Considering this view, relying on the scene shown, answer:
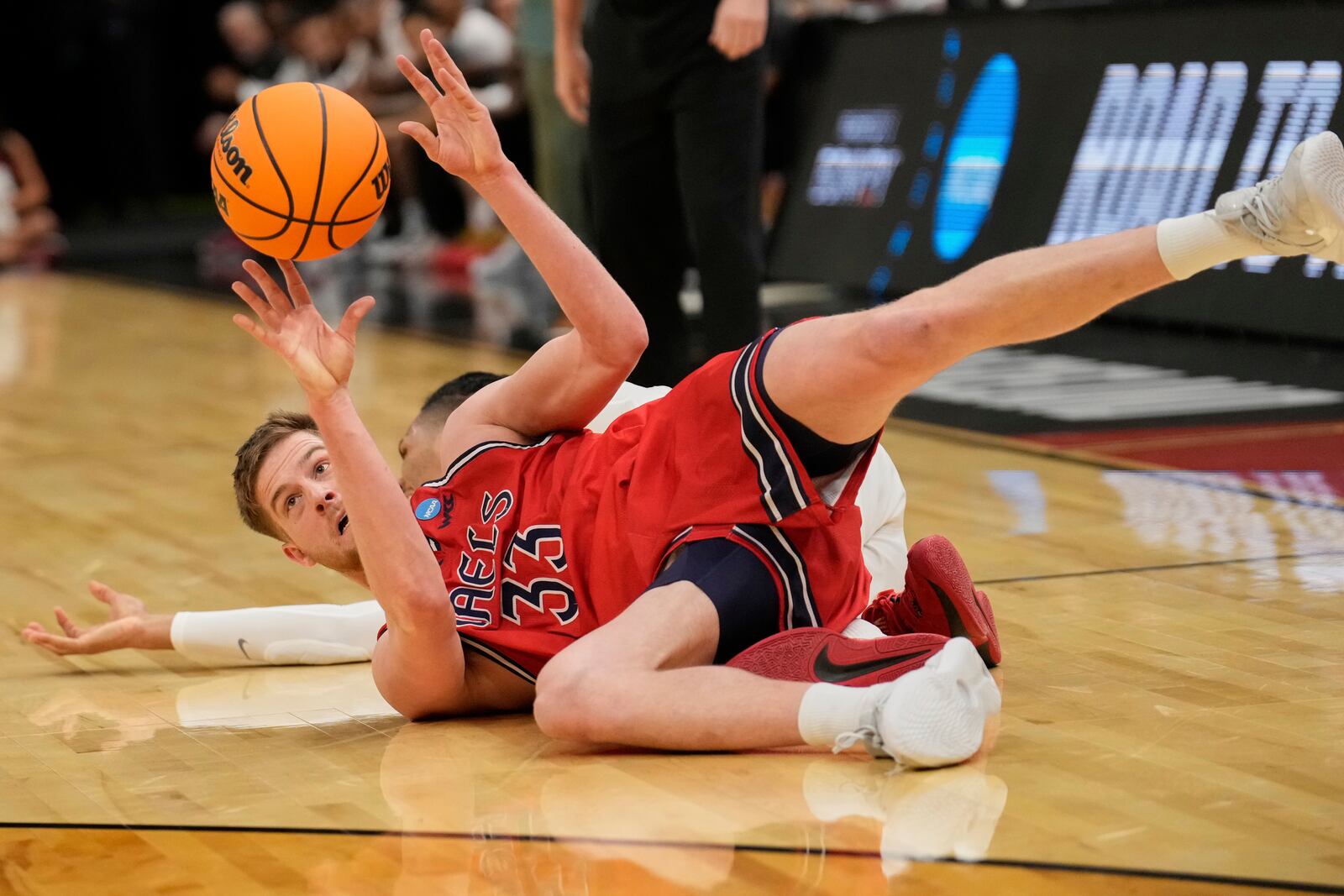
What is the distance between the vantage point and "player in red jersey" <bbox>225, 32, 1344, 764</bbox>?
109 inches

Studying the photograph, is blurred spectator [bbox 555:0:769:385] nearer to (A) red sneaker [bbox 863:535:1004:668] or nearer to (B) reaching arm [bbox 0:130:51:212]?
(A) red sneaker [bbox 863:535:1004:668]

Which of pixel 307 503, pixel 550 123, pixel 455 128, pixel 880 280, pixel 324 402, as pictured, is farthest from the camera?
pixel 880 280

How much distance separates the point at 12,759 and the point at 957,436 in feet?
11.5

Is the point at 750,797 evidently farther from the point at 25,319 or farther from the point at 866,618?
the point at 25,319

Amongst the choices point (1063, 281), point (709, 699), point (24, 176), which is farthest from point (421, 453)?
point (24, 176)

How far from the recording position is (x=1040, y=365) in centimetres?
723

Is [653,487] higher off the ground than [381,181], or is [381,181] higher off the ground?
[381,181]

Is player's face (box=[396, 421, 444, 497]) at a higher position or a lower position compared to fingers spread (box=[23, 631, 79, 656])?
higher

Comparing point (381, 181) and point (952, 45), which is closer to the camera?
point (381, 181)

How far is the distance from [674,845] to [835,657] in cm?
53

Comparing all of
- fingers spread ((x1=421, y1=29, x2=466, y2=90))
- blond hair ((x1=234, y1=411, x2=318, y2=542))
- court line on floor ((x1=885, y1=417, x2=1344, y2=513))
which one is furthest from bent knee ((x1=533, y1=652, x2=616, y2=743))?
court line on floor ((x1=885, y1=417, x2=1344, y2=513))

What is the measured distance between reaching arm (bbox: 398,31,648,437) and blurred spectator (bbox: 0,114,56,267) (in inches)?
508

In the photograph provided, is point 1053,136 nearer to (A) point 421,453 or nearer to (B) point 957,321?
(A) point 421,453

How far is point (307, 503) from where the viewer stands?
340cm
